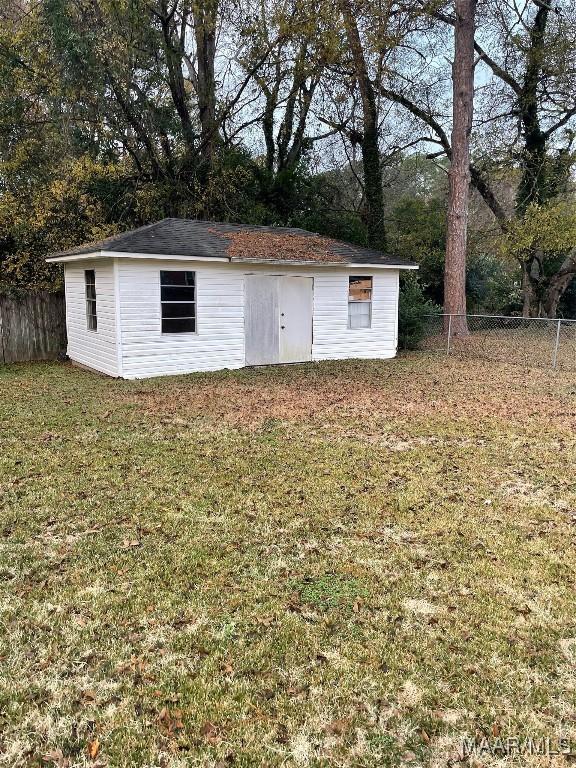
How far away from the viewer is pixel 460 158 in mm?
15109

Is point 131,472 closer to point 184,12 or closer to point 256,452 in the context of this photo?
point 256,452

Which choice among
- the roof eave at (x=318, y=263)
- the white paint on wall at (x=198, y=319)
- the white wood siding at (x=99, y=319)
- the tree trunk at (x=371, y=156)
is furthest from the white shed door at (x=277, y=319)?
the tree trunk at (x=371, y=156)

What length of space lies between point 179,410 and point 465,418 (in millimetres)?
4166

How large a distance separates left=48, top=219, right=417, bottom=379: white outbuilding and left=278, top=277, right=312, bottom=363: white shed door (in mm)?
23

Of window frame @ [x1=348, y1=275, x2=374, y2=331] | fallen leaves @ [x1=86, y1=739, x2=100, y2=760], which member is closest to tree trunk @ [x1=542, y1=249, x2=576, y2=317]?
window frame @ [x1=348, y1=275, x2=374, y2=331]

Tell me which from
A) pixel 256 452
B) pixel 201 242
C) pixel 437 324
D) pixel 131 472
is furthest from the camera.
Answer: pixel 437 324

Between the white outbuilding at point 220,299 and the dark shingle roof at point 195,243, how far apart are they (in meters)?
0.03

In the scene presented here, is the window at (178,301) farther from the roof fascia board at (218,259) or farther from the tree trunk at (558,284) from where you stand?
the tree trunk at (558,284)

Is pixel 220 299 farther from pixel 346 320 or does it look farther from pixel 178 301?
pixel 346 320

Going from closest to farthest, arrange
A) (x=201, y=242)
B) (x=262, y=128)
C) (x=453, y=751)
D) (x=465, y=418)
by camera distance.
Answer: (x=453, y=751), (x=465, y=418), (x=201, y=242), (x=262, y=128)

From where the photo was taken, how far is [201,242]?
11.4m

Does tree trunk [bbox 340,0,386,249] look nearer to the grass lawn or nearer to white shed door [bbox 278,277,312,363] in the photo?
white shed door [bbox 278,277,312,363]

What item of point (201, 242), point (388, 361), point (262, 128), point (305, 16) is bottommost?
point (388, 361)

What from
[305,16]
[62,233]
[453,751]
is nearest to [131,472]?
[453,751]
